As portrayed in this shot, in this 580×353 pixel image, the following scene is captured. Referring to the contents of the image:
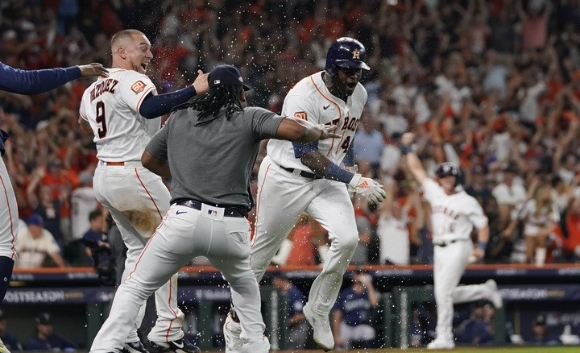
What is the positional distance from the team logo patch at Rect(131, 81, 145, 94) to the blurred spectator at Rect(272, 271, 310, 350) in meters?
5.46

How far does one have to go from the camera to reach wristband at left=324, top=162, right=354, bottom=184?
877 centimetres

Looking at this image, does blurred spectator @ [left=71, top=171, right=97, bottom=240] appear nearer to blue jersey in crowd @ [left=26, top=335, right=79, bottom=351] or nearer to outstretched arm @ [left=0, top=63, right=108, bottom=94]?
blue jersey in crowd @ [left=26, top=335, right=79, bottom=351]

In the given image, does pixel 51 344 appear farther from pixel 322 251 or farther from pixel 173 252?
pixel 173 252

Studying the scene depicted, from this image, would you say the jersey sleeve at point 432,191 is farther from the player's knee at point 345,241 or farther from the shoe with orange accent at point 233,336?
the shoe with orange accent at point 233,336

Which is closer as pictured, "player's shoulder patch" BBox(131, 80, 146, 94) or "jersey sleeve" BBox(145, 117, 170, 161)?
"jersey sleeve" BBox(145, 117, 170, 161)

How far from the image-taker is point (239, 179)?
7.65 metres

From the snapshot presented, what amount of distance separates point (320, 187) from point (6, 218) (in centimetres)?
272

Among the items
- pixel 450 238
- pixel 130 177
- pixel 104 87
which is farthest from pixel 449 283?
pixel 104 87

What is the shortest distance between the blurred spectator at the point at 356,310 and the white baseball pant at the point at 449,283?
0.80 meters

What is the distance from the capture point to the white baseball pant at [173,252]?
7.46 m

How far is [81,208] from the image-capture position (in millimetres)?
14852

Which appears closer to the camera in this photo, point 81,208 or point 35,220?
point 35,220

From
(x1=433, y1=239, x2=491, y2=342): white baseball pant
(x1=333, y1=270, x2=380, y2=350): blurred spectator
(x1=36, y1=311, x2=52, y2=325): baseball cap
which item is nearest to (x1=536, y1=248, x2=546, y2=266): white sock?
(x1=433, y1=239, x2=491, y2=342): white baseball pant

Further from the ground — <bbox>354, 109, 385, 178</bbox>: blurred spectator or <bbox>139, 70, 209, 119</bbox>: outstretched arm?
<bbox>139, 70, 209, 119</bbox>: outstretched arm
